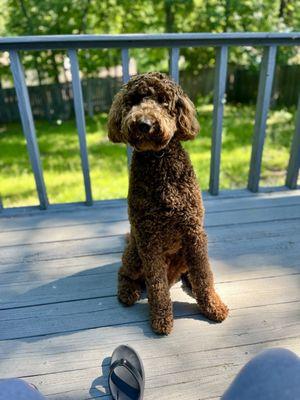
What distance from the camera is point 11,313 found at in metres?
1.69

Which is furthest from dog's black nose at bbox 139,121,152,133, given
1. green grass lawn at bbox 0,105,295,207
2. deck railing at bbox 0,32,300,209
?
green grass lawn at bbox 0,105,295,207

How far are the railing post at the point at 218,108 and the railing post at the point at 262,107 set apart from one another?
27 cm

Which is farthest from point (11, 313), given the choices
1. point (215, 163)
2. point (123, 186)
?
point (123, 186)

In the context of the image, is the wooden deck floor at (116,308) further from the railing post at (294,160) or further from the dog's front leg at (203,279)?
the railing post at (294,160)

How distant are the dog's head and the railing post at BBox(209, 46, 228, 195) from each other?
1.02 metres

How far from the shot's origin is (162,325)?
155cm

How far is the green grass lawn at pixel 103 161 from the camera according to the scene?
3.81 m

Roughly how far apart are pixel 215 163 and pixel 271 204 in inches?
19.2

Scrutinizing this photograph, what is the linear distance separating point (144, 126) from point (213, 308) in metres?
0.88

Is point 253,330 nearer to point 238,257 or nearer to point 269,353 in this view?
point 238,257

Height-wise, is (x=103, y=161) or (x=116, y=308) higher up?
(x=116, y=308)

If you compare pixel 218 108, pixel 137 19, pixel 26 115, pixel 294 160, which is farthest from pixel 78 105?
pixel 137 19

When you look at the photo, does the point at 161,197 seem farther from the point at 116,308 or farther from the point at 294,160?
the point at 294,160

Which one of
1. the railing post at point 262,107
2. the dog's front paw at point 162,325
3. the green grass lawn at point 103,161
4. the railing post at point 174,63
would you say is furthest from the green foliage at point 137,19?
the dog's front paw at point 162,325
